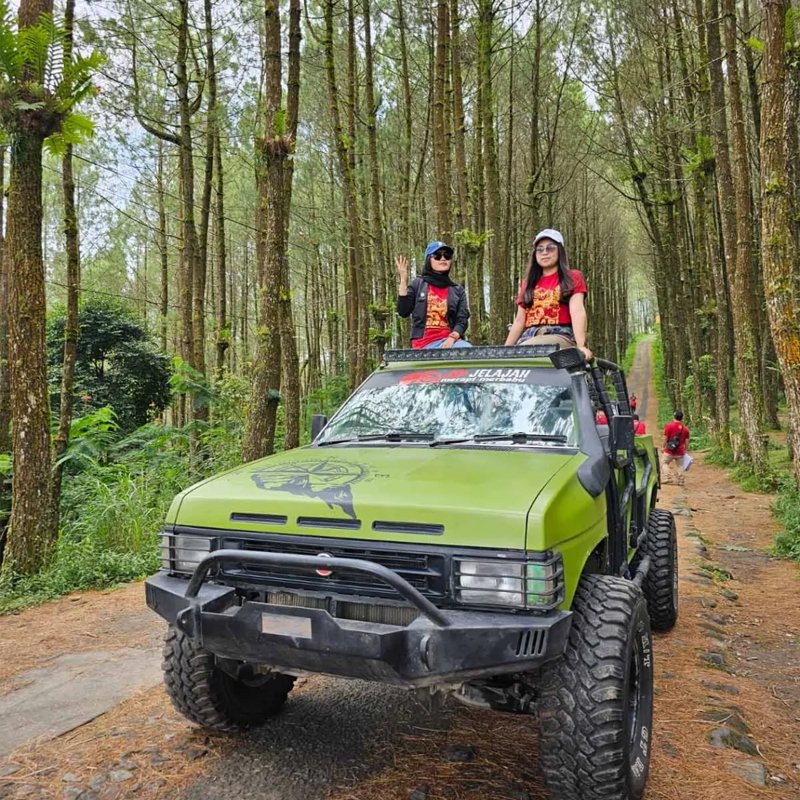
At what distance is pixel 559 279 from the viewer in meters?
5.55

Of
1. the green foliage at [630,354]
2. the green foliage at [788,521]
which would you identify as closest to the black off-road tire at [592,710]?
the green foliage at [788,521]

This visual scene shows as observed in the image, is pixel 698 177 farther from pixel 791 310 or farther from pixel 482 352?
pixel 482 352

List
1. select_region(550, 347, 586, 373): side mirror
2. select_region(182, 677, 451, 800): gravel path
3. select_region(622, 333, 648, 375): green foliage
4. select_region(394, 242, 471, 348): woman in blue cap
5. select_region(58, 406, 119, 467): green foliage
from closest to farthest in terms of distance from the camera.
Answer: select_region(182, 677, 451, 800): gravel path → select_region(550, 347, 586, 373): side mirror → select_region(394, 242, 471, 348): woman in blue cap → select_region(58, 406, 119, 467): green foliage → select_region(622, 333, 648, 375): green foliage

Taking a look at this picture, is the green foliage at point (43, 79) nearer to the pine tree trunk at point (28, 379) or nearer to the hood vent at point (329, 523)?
the pine tree trunk at point (28, 379)

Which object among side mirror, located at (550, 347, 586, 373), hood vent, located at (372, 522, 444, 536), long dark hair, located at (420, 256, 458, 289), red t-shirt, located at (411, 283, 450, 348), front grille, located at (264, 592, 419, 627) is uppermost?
long dark hair, located at (420, 256, 458, 289)

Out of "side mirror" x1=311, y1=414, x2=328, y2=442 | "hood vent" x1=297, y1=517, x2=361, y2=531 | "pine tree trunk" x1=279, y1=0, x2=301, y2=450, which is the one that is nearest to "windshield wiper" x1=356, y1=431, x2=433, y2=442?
"side mirror" x1=311, y1=414, x2=328, y2=442

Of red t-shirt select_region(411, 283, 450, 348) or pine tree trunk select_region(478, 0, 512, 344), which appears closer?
red t-shirt select_region(411, 283, 450, 348)

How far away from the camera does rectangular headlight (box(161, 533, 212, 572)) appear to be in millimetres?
3177

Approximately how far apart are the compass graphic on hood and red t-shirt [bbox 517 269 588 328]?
107 inches

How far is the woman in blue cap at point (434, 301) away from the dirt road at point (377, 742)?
3.42 m

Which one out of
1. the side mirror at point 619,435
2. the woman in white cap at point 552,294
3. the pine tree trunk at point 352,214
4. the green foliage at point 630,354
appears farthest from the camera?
the green foliage at point 630,354

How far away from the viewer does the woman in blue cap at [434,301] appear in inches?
268

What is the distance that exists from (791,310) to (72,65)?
323 inches

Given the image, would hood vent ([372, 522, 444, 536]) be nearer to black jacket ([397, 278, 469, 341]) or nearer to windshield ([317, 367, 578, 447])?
windshield ([317, 367, 578, 447])
